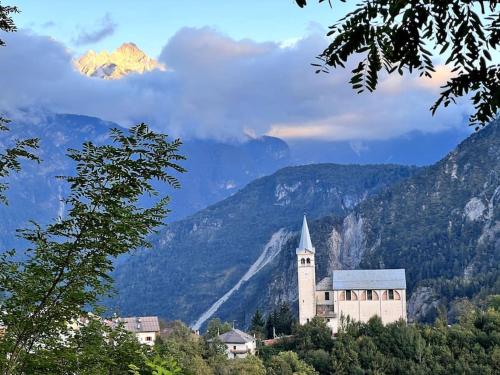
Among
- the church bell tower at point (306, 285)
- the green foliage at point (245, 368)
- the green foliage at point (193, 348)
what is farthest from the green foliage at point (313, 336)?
the green foliage at point (245, 368)

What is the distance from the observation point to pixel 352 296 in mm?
83125

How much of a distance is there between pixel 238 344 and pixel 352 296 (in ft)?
57.2

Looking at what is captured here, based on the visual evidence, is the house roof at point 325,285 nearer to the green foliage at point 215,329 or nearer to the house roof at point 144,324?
the green foliage at point 215,329

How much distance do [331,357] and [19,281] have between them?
175 ft

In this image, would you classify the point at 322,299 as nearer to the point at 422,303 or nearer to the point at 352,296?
the point at 352,296

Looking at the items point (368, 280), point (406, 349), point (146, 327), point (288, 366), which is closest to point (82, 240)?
point (288, 366)

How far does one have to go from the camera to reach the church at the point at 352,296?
270 feet

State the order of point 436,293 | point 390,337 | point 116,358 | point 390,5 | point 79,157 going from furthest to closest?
point 436,293, point 390,337, point 116,358, point 79,157, point 390,5

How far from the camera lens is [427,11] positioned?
5.88 metres

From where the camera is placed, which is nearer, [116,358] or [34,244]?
[34,244]

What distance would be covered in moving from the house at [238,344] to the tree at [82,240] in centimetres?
5646

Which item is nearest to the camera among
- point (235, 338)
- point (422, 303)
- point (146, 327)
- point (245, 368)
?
point (245, 368)

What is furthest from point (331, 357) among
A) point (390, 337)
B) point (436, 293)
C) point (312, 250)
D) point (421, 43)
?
point (436, 293)

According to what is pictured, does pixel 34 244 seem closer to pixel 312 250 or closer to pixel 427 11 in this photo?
pixel 427 11
